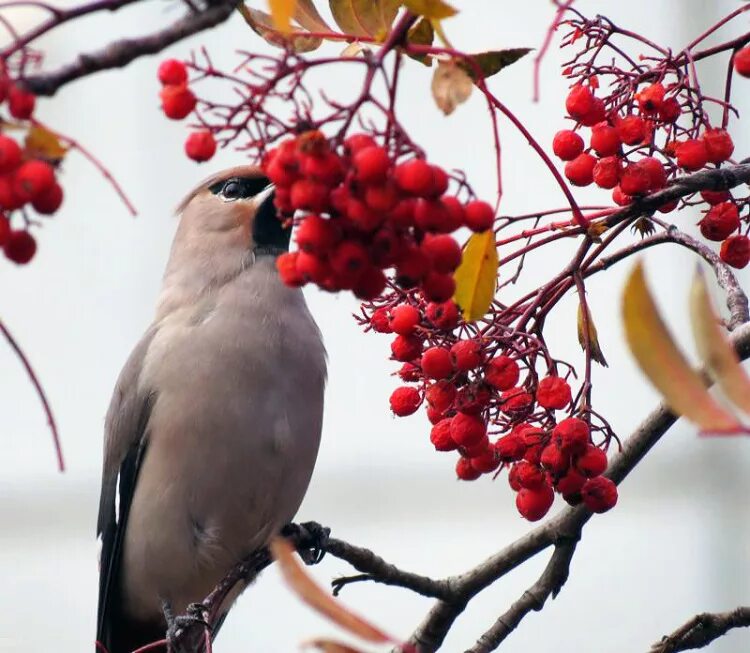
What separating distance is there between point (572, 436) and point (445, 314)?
0.62ft

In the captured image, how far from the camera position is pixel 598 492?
1.47 m

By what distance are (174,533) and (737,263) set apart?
132cm

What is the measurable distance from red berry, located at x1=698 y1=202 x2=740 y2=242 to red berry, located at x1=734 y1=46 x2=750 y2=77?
0.17m

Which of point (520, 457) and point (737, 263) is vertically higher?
point (737, 263)

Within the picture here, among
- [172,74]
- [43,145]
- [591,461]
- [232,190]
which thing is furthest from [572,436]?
[232,190]

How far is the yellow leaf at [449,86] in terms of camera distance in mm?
1084

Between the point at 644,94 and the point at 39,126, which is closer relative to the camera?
the point at 39,126

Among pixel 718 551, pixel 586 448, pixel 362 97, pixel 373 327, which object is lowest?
pixel 586 448

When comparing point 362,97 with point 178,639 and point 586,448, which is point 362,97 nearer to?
point 586,448

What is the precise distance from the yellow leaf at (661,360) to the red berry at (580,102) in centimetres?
73

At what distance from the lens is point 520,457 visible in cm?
146

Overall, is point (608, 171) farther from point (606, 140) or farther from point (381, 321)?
point (381, 321)

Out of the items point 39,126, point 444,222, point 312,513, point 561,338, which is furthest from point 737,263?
point 312,513

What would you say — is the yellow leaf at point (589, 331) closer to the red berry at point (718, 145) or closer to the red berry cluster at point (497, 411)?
the red berry cluster at point (497, 411)
